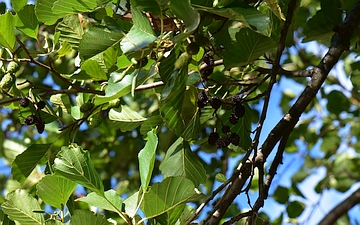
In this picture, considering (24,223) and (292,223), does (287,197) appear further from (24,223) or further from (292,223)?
(24,223)

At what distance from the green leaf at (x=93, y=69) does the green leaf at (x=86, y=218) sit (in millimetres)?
283

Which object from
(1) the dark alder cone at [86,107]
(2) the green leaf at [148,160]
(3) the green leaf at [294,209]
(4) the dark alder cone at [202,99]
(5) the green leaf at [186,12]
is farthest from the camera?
(3) the green leaf at [294,209]

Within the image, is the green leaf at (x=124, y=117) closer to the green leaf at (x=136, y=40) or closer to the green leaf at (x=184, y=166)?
the green leaf at (x=184, y=166)

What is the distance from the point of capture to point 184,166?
3.19ft

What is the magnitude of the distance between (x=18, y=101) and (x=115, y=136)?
0.97 metres

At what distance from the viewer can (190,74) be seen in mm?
A: 947

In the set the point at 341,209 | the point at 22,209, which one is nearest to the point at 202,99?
the point at 22,209

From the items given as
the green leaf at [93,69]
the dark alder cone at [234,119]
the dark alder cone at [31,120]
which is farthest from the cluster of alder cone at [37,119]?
the dark alder cone at [234,119]

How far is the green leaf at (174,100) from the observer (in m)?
0.73

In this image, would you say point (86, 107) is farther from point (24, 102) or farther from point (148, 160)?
point (148, 160)

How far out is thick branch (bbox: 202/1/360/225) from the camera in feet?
2.81

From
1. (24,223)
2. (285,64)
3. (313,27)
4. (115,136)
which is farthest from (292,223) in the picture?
(24,223)

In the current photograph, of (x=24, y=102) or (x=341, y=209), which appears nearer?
(x=24, y=102)

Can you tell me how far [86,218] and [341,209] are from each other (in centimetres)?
127
